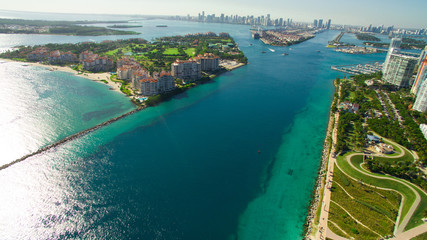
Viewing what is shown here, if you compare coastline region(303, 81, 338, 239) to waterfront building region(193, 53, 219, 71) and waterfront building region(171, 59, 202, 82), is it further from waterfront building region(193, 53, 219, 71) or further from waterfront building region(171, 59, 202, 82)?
waterfront building region(193, 53, 219, 71)

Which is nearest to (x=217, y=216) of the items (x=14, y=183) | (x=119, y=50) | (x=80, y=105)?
(x=14, y=183)

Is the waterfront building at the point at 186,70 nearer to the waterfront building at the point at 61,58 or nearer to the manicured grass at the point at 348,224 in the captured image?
the waterfront building at the point at 61,58

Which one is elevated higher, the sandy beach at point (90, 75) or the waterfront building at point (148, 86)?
the waterfront building at point (148, 86)

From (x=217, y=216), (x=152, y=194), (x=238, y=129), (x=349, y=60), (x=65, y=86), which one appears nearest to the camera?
(x=217, y=216)

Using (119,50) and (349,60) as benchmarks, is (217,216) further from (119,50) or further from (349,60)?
(349,60)

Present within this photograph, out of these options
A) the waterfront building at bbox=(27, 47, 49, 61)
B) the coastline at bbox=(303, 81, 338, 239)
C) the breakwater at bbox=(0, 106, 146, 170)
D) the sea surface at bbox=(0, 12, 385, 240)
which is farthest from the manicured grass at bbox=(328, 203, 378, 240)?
the waterfront building at bbox=(27, 47, 49, 61)

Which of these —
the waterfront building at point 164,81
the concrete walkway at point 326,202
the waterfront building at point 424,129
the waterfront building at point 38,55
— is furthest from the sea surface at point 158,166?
the waterfront building at point 38,55
